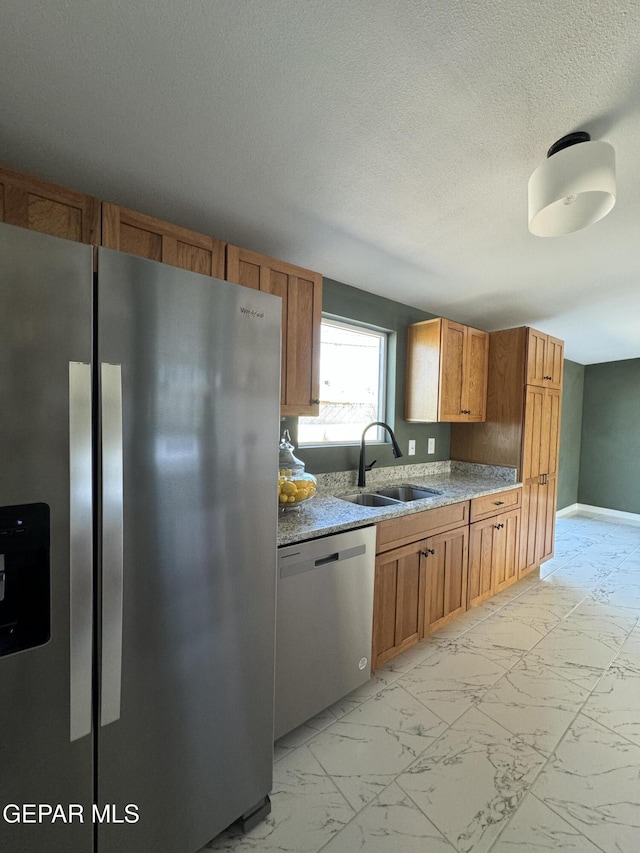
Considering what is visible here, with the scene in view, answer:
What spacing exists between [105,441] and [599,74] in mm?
1762

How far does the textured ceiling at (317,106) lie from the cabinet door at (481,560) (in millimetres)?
1967

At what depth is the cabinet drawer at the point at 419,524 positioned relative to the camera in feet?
6.51

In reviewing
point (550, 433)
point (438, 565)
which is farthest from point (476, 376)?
point (438, 565)

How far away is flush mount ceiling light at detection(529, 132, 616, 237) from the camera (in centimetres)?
124

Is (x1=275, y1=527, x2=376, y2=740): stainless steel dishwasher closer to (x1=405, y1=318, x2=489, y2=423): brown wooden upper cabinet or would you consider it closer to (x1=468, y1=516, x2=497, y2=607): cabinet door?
(x1=468, y1=516, x2=497, y2=607): cabinet door

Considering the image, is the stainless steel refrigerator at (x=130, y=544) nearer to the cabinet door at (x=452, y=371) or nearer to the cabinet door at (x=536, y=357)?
the cabinet door at (x=452, y=371)

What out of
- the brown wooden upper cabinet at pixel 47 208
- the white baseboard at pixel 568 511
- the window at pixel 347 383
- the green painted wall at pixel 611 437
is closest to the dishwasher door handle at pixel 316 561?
the window at pixel 347 383

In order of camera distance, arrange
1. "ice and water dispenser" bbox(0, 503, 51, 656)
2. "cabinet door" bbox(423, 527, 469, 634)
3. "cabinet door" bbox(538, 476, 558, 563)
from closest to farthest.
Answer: "ice and water dispenser" bbox(0, 503, 51, 656), "cabinet door" bbox(423, 527, 469, 634), "cabinet door" bbox(538, 476, 558, 563)

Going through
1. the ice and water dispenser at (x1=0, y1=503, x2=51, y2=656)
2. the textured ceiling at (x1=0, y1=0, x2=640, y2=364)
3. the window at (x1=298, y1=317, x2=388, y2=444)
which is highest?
the textured ceiling at (x1=0, y1=0, x2=640, y2=364)

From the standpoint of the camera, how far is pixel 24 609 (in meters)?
0.86

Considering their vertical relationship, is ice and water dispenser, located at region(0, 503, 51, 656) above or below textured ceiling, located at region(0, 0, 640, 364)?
below

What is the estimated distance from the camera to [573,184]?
1.25 meters

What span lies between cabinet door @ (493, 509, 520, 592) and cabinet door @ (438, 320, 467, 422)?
90cm

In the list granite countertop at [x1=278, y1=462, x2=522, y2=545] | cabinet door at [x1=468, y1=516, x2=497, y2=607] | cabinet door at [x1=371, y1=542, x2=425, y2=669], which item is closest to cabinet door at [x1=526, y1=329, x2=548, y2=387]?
granite countertop at [x1=278, y1=462, x2=522, y2=545]
